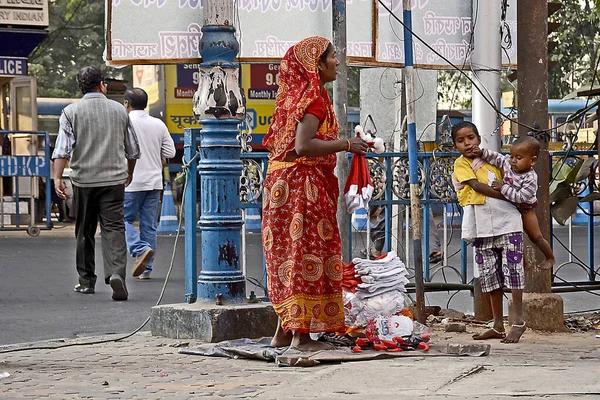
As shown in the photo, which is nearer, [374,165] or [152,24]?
[152,24]

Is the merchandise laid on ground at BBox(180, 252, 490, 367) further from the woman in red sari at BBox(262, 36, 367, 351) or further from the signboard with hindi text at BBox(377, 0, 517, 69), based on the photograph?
the signboard with hindi text at BBox(377, 0, 517, 69)

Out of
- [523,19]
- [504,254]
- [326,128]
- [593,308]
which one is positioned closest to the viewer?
[326,128]

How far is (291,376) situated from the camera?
5914mm

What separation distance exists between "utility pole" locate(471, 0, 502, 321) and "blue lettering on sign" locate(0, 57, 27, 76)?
14.5m

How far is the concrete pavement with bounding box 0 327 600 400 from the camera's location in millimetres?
5266

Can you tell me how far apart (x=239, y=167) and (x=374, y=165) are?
1.45 metres

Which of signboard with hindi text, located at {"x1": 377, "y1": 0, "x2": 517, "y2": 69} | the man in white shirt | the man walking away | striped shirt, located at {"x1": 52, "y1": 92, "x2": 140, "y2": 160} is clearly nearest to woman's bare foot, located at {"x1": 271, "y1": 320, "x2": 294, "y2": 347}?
signboard with hindi text, located at {"x1": 377, "y1": 0, "x2": 517, "y2": 69}

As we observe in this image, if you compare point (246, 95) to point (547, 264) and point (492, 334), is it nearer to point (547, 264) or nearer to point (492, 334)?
point (547, 264)

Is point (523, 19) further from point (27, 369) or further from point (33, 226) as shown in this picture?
point (33, 226)

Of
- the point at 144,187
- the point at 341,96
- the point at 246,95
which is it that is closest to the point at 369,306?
the point at 341,96

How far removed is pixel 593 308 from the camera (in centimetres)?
958

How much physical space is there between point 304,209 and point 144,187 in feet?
17.7

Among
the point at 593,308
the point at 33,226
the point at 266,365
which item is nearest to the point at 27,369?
the point at 266,365

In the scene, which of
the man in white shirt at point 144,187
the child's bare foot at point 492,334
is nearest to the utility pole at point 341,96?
the child's bare foot at point 492,334
